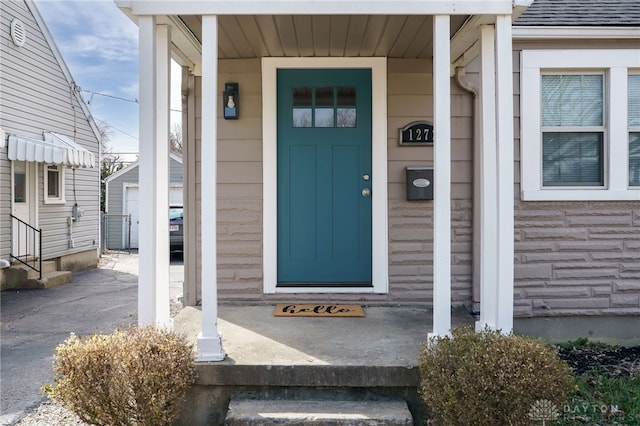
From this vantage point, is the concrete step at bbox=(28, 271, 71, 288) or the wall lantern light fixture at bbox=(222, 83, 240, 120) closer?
the wall lantern light fixture at bbox=(222, 83, 240, 120)

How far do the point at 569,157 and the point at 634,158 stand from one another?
58 cm

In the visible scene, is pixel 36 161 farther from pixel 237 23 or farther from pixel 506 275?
pixel 506 275

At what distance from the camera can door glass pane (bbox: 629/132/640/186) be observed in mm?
4098

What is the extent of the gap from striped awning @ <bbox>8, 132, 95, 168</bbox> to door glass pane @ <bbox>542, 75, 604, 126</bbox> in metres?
7.75

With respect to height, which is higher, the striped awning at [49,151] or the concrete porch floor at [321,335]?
the striped awning at [49,151]

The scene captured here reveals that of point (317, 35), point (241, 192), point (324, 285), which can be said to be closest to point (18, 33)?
point (241, 192)

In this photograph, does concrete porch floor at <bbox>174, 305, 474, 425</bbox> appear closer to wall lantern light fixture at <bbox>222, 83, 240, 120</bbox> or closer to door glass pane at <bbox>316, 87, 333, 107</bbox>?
wall lantern light fixture at <bbox>222, 83, 240, 120</bbox>

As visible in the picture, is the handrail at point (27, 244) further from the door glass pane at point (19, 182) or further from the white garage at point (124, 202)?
the white garage at point (124, 202)

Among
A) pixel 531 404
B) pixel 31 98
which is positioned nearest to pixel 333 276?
pixel 531 404

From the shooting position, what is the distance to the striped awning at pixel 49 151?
7637 millimetres

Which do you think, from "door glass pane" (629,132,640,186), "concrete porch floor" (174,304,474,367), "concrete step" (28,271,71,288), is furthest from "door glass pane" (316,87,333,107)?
"concrete step" (28,271,71,288)

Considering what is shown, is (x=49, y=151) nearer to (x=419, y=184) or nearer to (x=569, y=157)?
(x=419, y=184)

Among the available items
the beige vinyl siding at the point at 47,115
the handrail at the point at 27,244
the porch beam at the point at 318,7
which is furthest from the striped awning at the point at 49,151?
the porch beam at the point at 318,7

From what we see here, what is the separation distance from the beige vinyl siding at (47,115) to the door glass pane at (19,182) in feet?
0.90
